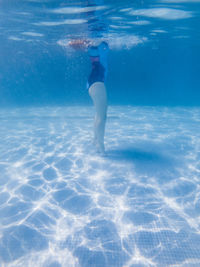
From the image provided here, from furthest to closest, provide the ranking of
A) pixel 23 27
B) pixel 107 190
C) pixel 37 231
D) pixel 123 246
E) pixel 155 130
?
1. pixel 23 27
2. pixel 155 130
3. pixel 107 190
4. pixel 37 231
5. pixel 123 246

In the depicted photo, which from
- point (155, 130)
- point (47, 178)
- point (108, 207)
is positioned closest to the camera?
point (108, 207)

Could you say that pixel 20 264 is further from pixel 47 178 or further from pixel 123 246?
pixel 47 178

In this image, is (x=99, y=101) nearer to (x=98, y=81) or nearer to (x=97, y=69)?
(x=98, y=81)

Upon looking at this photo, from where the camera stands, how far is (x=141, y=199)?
21.1ft

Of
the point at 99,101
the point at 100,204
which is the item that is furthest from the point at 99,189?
the point at 99,101

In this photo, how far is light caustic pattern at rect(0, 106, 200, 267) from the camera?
455cm

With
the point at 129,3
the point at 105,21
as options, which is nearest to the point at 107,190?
the point at 129,3

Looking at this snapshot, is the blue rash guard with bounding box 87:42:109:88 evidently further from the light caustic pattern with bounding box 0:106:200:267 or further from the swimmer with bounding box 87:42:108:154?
the light caustic pattern with bounding box 0:106:200:267

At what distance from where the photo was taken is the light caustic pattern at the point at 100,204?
4.55m

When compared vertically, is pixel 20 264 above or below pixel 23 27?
below

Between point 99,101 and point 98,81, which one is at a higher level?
point 98,81

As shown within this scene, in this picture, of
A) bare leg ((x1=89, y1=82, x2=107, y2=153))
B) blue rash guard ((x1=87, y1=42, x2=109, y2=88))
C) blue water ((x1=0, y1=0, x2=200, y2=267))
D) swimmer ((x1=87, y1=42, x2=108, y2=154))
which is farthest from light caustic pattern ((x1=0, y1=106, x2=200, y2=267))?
blue rash guard ((x1=87, y1=42, x2=109, y2=88))

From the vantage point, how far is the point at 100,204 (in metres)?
6.20

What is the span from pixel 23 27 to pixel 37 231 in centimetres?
1878
